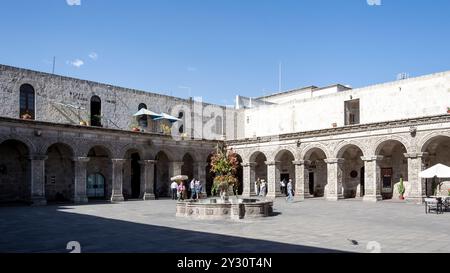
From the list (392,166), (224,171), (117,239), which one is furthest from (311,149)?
(117,239)

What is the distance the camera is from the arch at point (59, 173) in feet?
88.7

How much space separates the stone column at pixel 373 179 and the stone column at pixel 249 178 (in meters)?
10.2

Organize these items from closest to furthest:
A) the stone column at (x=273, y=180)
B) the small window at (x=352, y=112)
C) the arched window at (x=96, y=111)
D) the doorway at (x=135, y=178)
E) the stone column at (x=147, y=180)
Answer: the stone column at (x=147, y=180), the arched window at (x=96, y=111), the small window at (x=352, y=112), the stone column at (x=273, y=180), the doorway at (x=135, y=178)

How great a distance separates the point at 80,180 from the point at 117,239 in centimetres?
1579

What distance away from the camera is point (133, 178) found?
3222 centimetres

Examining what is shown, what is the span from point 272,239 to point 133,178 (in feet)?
74.7

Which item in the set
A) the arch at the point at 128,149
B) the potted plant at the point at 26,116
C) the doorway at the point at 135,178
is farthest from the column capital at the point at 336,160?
the potted plant at the point at 26,116

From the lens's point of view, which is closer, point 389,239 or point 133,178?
point 389,239

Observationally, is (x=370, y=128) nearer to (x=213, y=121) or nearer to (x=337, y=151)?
(x=337, y=151)

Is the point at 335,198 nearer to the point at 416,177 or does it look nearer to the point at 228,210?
the point at 416,177

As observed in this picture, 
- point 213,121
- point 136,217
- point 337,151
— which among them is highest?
point 213,121

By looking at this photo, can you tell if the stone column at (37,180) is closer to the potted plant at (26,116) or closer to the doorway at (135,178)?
the potted plant at (26,116)
